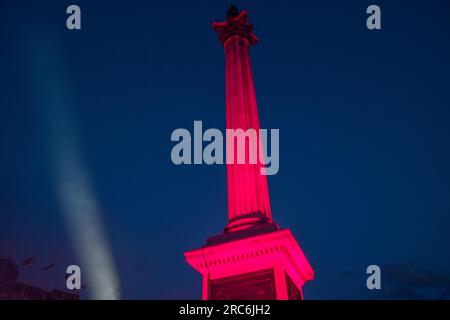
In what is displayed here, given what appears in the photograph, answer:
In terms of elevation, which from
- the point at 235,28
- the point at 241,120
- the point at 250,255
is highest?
the point at 235,28

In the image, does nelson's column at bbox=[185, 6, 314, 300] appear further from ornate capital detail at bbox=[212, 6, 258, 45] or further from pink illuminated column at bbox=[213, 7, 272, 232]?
ornate capital detail at bbox=[212, 6, 258, 45]

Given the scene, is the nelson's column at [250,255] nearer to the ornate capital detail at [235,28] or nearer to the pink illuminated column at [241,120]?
the pink illuminated column at [241,120]

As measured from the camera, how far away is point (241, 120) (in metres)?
23.3

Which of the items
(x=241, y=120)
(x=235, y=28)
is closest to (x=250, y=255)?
(x=241, y=120)

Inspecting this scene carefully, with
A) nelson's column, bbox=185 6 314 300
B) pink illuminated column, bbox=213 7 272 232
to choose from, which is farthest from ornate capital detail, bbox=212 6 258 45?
nelson's column, bbox=185 6 314 300

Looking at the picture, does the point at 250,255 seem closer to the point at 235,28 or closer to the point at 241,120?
the point at 241,120

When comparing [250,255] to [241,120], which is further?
[241,120]

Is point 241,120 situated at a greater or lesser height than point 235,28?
lesser

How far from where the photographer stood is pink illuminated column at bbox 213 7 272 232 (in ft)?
66.6

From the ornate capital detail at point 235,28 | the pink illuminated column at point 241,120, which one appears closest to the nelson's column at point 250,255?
the pink illuminated column at point 241,120

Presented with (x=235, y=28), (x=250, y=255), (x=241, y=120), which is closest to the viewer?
(x=250, y=255)
